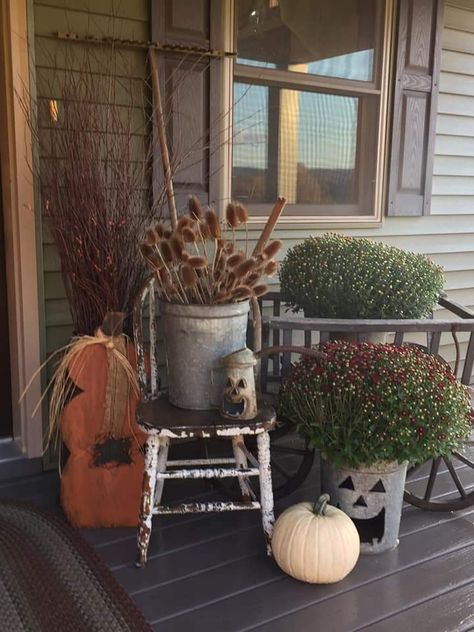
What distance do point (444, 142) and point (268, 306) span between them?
1402mm

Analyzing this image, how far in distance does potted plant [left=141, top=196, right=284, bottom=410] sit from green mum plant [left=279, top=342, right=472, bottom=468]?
0.98 ft

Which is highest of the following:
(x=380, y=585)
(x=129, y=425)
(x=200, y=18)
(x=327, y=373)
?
(x=200, y=18)

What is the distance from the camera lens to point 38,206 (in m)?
2.40

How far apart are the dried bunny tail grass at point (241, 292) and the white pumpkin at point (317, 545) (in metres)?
0.65

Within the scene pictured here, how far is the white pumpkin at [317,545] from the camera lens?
73.9 inches

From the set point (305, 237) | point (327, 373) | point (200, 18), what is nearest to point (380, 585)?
point (327, 373)

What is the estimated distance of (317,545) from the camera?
1872mm

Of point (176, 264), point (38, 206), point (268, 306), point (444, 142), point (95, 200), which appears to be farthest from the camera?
point (444, 142)

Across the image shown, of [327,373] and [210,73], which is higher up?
[210,73]

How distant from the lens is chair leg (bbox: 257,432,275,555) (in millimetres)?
2001

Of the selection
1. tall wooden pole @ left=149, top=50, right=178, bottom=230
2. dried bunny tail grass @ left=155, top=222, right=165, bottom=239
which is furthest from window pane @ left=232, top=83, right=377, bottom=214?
dried bunny tail grass @ left=155, top=222, right=165, bottom=239

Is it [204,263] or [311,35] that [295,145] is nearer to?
[311,35]

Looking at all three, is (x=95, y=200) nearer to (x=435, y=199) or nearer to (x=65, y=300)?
(x=65, y=300)

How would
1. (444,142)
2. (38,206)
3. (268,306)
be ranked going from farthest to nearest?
(444,142), (268,306), (38,206)
